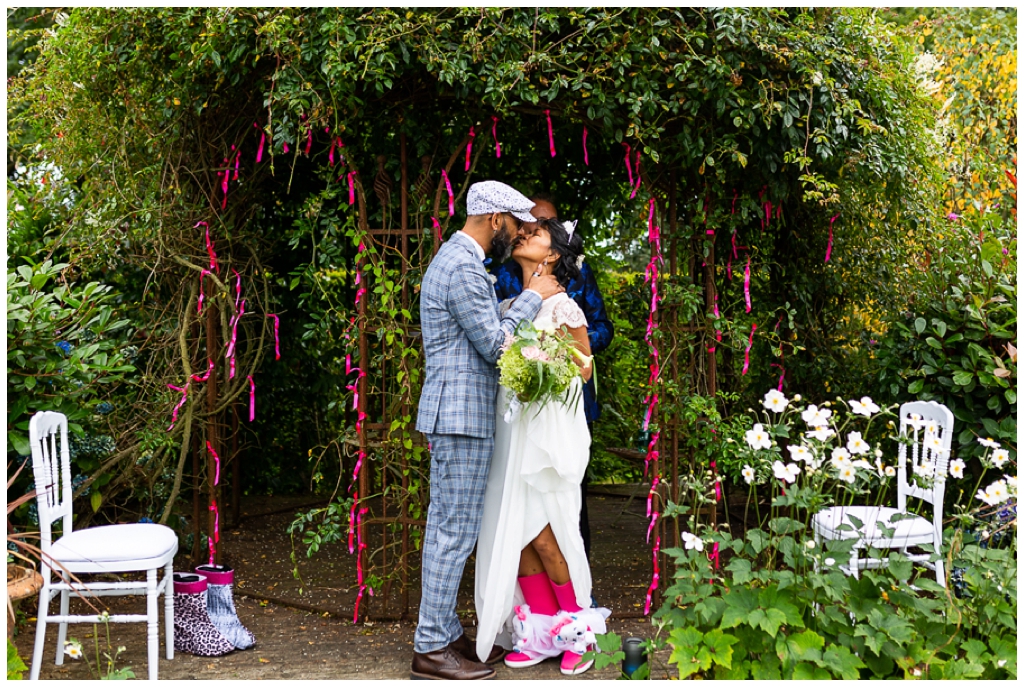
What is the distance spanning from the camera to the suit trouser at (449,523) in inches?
128

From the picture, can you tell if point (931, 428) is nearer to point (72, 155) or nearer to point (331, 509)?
point (331, 509)

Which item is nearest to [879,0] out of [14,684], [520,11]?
[520,11]

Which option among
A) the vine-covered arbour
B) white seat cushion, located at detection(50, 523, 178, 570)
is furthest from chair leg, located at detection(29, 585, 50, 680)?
the vine-covered arbour

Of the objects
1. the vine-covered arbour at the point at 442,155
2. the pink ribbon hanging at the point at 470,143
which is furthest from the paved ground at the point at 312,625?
the pink ribbon hanging at the point at 470,143

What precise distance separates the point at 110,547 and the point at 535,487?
1.57 m

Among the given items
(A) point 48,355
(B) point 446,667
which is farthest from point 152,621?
(A) point 48,355

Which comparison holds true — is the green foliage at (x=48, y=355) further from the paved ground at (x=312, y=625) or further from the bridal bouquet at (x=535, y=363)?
the bridal bouquet at (x=535, y=363)

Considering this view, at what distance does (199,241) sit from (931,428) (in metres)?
3.43

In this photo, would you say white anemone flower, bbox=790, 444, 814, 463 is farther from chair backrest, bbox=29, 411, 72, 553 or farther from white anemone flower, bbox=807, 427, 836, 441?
chair backrest, bbox=29, 411, 72, 553

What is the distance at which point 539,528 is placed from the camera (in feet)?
10.9

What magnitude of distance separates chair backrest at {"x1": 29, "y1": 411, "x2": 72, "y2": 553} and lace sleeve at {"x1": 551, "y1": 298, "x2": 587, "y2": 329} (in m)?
1.95

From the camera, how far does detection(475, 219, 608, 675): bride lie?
3279 millimetres

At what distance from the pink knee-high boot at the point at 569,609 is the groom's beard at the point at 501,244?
4.25ft

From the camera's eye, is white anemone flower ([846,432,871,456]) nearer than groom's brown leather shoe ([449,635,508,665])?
Yes
